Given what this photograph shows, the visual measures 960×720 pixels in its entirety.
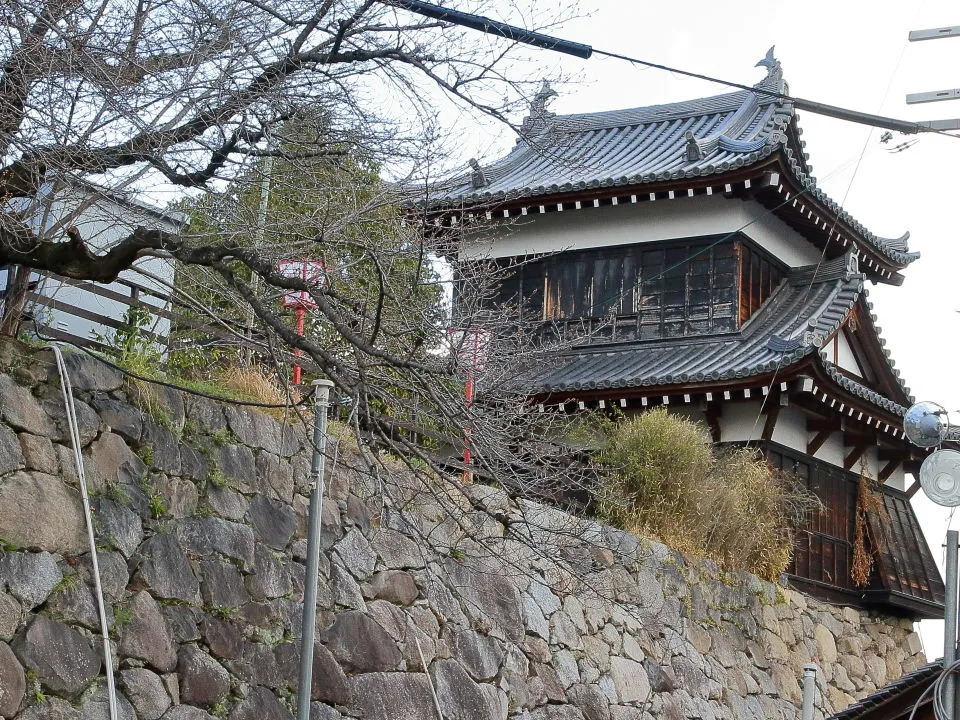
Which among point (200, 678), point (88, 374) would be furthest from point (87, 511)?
point (200, 678)

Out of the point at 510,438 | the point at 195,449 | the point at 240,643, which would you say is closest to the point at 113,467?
the point at 195,449

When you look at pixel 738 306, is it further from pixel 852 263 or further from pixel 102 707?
pixel 102 707

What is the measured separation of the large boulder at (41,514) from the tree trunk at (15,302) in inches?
47.9

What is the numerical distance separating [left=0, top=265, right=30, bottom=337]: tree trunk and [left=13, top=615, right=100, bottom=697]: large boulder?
2172 mm

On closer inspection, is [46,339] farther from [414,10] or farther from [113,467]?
[414,10]

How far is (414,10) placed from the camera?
8797mm

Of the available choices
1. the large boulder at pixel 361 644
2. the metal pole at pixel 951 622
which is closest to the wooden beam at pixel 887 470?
the metal pole at pixel 951 622

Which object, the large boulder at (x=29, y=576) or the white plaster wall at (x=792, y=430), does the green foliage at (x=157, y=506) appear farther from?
the white plaster wall at (x=792, y=430)

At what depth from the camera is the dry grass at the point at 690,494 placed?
47.9 ft

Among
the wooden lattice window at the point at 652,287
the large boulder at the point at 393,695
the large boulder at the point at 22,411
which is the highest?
the wooden lattice window at the point at 652,287

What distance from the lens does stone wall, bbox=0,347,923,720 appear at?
7957mm

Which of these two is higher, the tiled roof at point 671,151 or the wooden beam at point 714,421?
the tiled roof at point 671,151

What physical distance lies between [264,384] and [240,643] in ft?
8.30

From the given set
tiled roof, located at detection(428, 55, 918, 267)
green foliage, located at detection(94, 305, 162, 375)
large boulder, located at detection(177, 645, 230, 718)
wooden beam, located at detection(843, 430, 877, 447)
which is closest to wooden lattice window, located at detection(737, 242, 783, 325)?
tiled roof, located at detection(428, 55, 918, 267)
